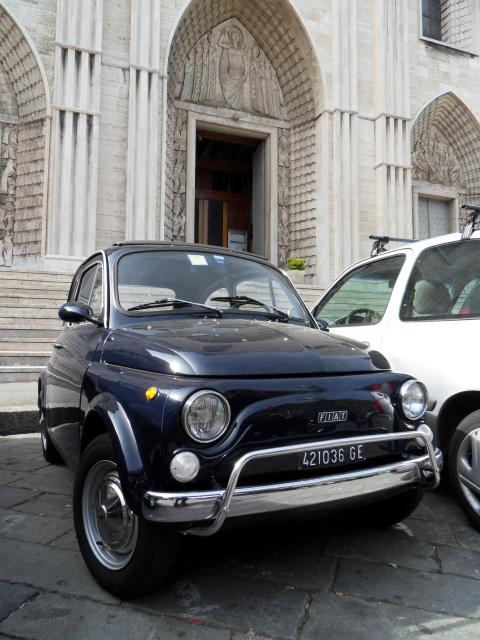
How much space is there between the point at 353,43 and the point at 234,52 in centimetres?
373

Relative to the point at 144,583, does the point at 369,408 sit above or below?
above

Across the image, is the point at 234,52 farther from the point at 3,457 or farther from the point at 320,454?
the point at 320,454

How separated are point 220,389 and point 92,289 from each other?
181cm

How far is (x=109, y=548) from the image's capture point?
7.22 feet

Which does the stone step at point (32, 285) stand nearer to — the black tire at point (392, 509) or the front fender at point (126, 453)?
the front fender at point (126, 453)

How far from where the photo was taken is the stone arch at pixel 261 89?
15.1 meters

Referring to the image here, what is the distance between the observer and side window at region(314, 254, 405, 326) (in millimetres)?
3889

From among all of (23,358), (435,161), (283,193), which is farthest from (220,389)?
(435,161)

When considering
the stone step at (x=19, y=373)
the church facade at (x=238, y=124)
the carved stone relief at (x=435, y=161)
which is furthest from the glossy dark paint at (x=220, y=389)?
the carved stone relief at (x=435, y=161)

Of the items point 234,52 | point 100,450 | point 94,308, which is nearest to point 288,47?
point 234,52

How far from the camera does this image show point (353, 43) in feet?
51.2

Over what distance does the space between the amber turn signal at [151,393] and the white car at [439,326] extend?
1707 millimetres

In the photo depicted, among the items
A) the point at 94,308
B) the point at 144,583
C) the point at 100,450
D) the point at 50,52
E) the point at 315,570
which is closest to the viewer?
the point at 144,583

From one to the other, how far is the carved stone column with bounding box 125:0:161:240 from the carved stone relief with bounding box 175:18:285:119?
1989mm
